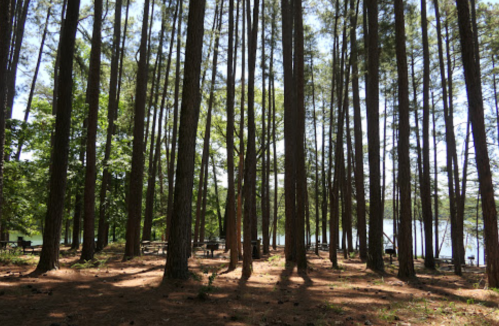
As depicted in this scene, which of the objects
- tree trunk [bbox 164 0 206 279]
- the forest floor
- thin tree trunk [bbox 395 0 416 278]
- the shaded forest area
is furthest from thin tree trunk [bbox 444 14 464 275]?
tree trunk [bbox 164 0 206 279]

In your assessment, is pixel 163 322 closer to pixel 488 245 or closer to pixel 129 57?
pixel 488 245

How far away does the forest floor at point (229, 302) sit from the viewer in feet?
15.0

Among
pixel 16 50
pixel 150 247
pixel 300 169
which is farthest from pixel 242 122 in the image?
pixel 16 50

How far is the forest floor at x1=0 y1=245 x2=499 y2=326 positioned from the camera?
457 cm

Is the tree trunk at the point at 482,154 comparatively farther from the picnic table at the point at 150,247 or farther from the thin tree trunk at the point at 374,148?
the picnic table at the point at 150,247

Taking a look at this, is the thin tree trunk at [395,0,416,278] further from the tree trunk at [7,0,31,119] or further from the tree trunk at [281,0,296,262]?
the tree trunk at [7,0,31,119]

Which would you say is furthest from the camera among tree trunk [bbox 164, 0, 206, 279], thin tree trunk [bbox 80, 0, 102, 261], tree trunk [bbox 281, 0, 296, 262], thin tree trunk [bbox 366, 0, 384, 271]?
tree trunk [bbox 281, 0, 296, 262]

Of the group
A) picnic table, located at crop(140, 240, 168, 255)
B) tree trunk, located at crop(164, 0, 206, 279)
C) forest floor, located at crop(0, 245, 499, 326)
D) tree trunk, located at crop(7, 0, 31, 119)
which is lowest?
picnic table, located at crop(140, 240, 168, 255)

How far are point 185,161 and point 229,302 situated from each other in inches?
129

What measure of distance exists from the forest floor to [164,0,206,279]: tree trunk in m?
0.52

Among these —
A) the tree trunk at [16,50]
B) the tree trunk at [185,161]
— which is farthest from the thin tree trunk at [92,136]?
the tree trunk at [16,50]

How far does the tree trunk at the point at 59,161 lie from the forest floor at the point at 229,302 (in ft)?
1.88

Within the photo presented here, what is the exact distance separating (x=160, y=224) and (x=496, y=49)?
24.1 metres

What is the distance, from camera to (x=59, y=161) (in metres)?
8.38
